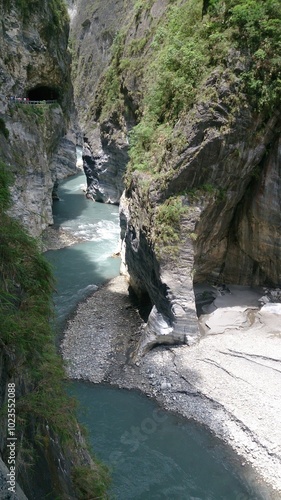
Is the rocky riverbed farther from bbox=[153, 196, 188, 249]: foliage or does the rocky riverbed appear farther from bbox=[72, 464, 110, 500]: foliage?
bbox=[72, 464, 110, 500]: foliage

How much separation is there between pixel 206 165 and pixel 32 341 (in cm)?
1004

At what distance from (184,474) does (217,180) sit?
9.25 metres

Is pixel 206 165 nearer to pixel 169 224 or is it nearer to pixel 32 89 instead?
pixel 169 224

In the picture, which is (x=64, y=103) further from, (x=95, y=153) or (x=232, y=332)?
(x=232, y=332)

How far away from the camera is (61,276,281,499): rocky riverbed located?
11.0m

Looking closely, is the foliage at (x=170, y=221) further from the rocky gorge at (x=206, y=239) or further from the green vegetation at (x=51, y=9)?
the green vegetation at (x=51, y=9)

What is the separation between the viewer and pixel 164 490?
31.7 feet

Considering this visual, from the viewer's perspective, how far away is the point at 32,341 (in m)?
5.56

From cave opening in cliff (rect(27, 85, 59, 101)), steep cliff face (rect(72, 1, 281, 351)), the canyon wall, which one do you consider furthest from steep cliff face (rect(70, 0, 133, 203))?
the canyon wall

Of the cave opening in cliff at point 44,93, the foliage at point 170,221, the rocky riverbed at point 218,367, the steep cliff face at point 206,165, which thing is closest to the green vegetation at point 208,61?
the steep cliff face at point 206,165

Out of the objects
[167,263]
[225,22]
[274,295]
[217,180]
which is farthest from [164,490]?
[225,22]

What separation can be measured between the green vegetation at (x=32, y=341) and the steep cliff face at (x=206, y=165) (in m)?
7.63

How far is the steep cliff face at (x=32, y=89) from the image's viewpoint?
20328 millimetres

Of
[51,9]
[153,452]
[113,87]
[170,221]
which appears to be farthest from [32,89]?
[153,452]
